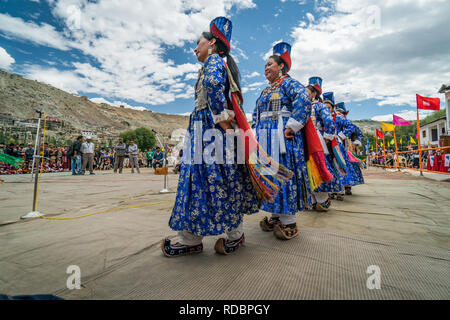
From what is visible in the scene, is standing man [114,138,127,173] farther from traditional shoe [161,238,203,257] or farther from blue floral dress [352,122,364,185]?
traditional shoe [161,238,203,257]

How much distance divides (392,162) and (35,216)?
26041 millimetres

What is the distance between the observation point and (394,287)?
1.14 m

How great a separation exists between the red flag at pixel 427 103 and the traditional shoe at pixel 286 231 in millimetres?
9928

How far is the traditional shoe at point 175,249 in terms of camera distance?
1.51 metres

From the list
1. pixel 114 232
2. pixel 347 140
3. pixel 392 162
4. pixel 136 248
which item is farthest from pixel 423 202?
pixel 392 162

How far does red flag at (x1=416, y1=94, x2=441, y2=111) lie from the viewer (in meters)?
8.23

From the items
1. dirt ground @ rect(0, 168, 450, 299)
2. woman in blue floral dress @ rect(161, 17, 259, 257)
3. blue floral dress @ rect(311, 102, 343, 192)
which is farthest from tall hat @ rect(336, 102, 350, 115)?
woman in blue floral dress @ rect(161, 17, 259, 257)

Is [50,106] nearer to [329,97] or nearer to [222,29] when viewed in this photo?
[329,97]

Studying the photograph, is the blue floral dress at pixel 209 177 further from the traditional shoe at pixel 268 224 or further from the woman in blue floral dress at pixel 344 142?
the woman in blue floral dress at pixel 344 142

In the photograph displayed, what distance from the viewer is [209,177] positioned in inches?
58.0

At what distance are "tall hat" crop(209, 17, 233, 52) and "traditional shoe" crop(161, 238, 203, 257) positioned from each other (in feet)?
5.34

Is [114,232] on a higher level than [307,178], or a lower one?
lower
